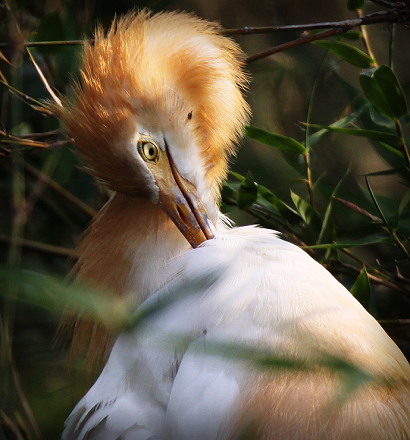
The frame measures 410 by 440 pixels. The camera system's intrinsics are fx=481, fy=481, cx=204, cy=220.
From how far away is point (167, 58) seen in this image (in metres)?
1.02

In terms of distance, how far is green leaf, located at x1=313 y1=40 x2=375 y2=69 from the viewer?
3.35ft

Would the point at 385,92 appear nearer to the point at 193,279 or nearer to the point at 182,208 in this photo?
the point at 182,208

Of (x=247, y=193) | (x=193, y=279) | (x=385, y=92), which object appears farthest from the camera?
(x=247, y=193)

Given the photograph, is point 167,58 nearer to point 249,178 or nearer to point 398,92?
point 249,178

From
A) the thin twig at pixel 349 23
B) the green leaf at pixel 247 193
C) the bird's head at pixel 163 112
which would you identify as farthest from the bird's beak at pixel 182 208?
the thin twig at pixel 349 23

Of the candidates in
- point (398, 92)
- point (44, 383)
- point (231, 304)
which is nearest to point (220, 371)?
point (231, 304)

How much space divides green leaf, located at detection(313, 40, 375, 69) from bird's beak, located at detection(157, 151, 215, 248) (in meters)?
0.41

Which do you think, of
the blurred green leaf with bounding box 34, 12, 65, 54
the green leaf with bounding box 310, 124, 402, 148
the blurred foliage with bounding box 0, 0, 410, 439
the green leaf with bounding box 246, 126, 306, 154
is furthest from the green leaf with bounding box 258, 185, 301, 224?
the blurred green leaf with bounding box 34, 12, 65, 54

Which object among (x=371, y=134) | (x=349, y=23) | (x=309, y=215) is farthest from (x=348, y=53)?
(x=309, y=215)

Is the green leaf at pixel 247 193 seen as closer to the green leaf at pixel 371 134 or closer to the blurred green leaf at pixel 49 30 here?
the green leaf at pixel 371 134

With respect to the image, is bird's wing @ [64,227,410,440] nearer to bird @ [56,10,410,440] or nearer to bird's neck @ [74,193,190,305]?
bird @ [56,10,410,440]

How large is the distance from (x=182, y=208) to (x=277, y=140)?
0.94 ft

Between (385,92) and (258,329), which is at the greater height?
(385,92)

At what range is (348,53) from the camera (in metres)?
1.06
